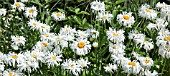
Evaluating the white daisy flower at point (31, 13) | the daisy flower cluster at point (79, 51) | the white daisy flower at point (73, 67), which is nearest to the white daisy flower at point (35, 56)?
the daisy flower cluster at point (79, 51)

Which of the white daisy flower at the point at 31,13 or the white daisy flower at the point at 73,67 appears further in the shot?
the white daisy flower at the point at 31,13

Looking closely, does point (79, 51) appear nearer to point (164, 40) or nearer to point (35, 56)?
point (35, 56)

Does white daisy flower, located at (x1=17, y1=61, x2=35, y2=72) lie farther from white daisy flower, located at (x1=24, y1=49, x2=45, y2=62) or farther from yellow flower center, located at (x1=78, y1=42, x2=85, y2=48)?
yellow flower center, located at (x1=78, y1=42, x2=85, y2=48)

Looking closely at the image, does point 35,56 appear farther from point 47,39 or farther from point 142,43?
point 142,43

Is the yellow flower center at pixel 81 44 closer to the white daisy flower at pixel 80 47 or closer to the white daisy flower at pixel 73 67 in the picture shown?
the white daisy flower at pixel 80 47

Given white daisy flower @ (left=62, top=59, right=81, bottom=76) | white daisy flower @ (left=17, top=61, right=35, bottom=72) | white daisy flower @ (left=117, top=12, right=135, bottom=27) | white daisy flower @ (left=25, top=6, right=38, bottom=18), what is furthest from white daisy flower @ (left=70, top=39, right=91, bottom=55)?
white daisy flower @ (left=25, top=6, right=38, bottom=18)

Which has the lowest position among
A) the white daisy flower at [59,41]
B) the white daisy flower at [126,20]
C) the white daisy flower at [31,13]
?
the white daisy flower at [59,41]

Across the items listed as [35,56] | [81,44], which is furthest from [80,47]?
[35,56]

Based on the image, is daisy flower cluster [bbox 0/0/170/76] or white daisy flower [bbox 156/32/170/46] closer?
daisy flower cluster [bbox 0/0/170/76]

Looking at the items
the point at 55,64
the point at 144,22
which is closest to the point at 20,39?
the point at 55,64

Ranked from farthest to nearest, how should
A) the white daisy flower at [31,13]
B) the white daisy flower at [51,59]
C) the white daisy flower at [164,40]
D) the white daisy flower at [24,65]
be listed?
the white daisy flower at [31,13] < the white daisy flower at [164,40] < the white daisy flower at [51,59] < the white daisy flower at [24,65]

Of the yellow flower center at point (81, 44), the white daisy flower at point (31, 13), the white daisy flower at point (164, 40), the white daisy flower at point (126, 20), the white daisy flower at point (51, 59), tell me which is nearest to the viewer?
the white daisy flower at point (51, 59)
